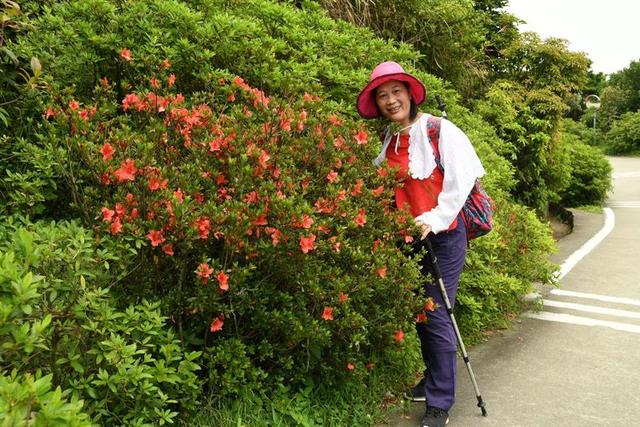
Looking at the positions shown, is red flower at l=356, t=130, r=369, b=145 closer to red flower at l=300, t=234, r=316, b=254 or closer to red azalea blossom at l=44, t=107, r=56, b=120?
red flower at l=300, t=234, r=316, b=254

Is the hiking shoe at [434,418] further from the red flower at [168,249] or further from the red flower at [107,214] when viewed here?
the red flower at [107,214]

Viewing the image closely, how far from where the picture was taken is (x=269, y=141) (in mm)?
3002

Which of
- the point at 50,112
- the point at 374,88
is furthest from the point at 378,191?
the point at 50,112

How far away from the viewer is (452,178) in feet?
10.4

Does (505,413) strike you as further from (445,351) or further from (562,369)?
(562,369)

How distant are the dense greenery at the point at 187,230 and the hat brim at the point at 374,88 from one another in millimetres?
139

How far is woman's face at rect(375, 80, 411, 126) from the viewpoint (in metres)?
3.50

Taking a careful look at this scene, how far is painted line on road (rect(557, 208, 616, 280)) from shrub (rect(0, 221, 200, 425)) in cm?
498

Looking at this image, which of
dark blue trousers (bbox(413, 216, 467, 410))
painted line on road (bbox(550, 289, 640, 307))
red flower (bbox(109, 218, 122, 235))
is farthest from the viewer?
painted line on road (bbox(550, 289, 640, 307))

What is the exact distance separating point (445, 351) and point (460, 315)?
4.80ft

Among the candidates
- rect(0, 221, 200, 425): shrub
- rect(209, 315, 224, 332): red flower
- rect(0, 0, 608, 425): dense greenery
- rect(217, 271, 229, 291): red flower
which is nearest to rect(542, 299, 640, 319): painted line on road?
rect(0, 0, 608, 425): dense greenery

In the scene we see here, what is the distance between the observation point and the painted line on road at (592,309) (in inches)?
A: 227

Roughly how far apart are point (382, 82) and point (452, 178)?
749 mm

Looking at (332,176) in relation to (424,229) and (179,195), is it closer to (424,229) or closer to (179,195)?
→ (424,229)
